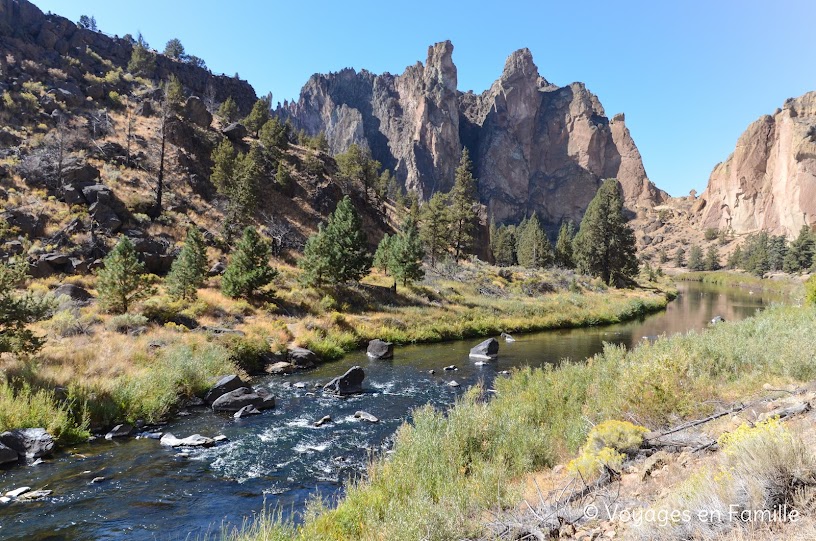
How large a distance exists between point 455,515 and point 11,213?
43036 mm

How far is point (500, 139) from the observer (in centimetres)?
18825

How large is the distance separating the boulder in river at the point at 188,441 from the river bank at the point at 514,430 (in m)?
4.85

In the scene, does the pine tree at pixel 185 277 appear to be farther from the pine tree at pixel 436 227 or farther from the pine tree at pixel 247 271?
the pine tree at pixel 436 227

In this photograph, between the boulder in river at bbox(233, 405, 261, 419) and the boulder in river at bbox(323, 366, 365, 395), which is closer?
the boulder in river at bbox(233, 405, 261, 419)

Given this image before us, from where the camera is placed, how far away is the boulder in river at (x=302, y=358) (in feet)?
72.0

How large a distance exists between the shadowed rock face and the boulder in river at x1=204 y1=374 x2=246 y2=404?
518ft

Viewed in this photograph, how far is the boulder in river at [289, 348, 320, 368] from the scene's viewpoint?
22.0m

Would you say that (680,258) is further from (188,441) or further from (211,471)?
(211,471)

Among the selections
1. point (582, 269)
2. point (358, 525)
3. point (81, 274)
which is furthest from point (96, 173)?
point (582, 269)

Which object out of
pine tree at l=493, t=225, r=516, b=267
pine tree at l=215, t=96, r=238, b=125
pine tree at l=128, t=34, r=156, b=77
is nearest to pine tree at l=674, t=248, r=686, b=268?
pine tree at l=493, t=225, r=516, b=267

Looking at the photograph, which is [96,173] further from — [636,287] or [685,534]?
[636,287]

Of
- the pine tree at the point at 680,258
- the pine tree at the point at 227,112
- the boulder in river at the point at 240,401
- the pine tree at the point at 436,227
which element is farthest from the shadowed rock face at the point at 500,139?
the boulder in river at the point at 240,401

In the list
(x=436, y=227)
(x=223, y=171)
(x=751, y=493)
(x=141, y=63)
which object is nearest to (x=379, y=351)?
(x=751, y=493)

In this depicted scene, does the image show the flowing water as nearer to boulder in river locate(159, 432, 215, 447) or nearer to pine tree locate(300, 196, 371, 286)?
boulder in river locate(159, 432, 215, 447)
